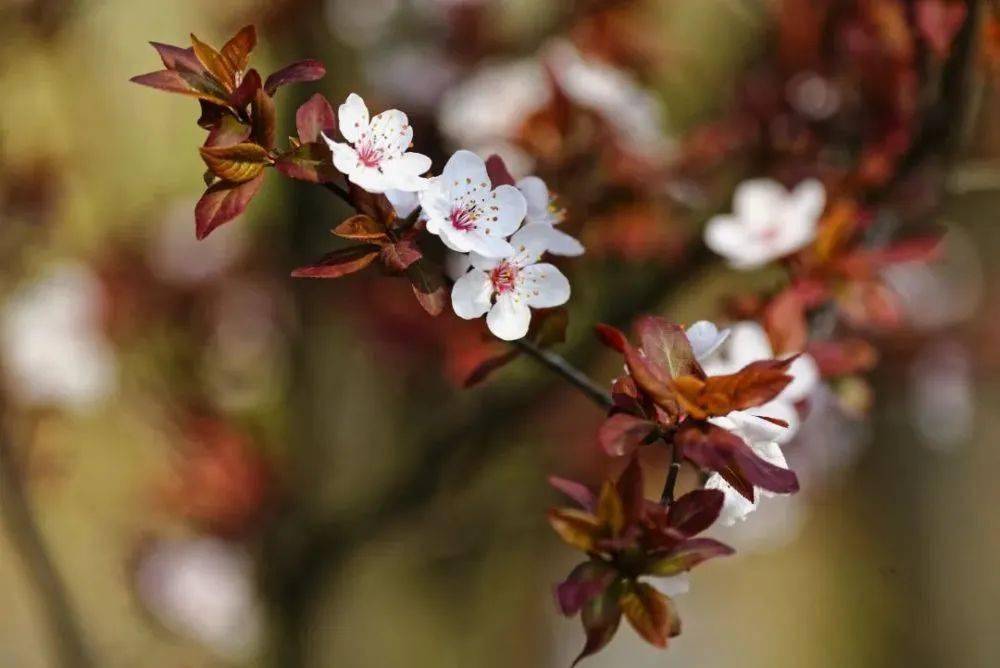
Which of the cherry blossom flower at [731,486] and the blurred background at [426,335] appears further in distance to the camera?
the blurred background at [426,335]

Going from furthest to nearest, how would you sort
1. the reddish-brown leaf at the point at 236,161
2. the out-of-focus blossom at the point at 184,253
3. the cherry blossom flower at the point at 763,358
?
the out-of-focus blossom at the point at 184,253 < the cherry blossom flower at the point at 763,358 < the reddish-brown leaf at the point at 236,161

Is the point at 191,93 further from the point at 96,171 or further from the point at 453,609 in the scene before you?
the point at 96,171

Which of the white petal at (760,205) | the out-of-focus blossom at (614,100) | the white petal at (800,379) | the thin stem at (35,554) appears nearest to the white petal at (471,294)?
the white petal at (800,379)

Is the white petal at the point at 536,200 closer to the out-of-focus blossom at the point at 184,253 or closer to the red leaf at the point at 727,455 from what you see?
the red leaf at the point at 727,455

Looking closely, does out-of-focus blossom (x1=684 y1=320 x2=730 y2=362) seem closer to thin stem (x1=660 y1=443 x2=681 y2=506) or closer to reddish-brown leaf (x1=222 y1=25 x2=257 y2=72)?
thin stem (x1=660 y1=443 x2=681 y2=506)

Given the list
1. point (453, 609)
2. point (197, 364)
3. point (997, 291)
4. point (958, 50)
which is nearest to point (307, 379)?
point (197, 364)

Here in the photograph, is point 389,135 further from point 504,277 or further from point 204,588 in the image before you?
point 204,588

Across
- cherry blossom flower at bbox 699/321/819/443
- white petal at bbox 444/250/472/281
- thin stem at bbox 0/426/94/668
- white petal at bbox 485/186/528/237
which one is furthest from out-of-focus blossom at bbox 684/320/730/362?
thin stem at bbox 0/426/94/668

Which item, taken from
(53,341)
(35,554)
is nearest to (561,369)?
(35,554)
